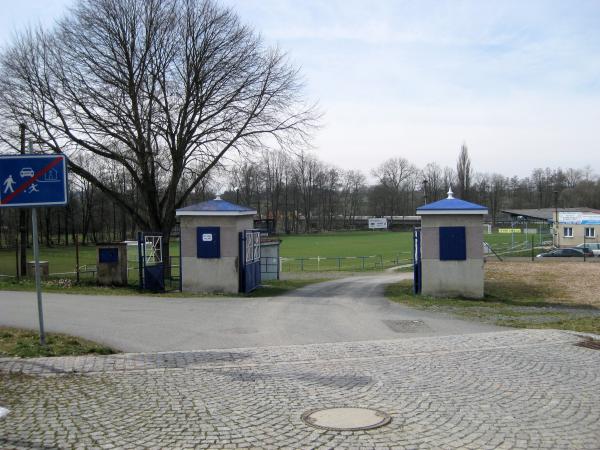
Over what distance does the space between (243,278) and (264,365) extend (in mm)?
11528

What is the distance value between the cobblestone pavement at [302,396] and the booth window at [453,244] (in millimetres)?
8810

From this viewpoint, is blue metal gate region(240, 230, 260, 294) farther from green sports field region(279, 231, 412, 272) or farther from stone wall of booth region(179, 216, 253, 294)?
green sports field region(279, 231, 412, 272)

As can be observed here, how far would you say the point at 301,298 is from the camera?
18.0 metres

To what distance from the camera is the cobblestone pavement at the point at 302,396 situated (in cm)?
520

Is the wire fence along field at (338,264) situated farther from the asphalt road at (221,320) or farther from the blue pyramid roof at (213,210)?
the asphalt road at (221,320)

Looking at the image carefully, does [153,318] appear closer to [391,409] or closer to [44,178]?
[44,178]

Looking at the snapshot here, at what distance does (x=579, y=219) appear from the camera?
63.3 m

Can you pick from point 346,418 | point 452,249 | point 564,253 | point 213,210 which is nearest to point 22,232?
point 213,210

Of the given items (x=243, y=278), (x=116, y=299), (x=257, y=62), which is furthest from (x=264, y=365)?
(x=257, y=62)

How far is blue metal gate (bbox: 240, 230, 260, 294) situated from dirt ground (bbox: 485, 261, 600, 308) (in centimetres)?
1008

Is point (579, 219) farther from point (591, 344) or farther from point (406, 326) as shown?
point (591, 344)

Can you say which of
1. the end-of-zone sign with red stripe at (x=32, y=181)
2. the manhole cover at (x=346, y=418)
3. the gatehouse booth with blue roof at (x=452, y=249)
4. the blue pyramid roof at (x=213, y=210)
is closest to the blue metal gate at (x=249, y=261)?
the blue pyramid roof at (x=213, y=210)

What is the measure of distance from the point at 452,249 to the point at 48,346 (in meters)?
12.7

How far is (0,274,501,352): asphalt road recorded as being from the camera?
10547mm
